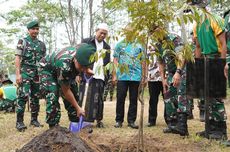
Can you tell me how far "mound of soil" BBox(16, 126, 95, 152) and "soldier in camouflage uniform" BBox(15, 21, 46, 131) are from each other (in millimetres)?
2592

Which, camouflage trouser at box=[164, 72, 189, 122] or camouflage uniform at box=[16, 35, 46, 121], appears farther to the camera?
camouflage uniform at box=[16, 35, 46, 121]

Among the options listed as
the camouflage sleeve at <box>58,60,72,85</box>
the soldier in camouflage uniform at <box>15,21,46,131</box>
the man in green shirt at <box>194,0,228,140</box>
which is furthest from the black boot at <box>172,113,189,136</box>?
the soldier in camouflage uniform at <box>15,21,46,131</box>

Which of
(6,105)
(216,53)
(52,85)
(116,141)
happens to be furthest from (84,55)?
(6,105)

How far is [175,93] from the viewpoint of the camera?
5719 mm

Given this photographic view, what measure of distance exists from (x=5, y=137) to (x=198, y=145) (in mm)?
2936

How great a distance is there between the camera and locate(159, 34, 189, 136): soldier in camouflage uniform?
17.4ft

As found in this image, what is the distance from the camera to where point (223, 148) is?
4.56 metres

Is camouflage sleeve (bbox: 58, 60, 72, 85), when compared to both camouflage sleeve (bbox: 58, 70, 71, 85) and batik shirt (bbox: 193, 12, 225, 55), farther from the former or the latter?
batik shirt (bbox: 193, 12, 225, 55)

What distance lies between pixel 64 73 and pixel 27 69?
2289 mm

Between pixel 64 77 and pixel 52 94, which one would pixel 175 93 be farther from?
pixel 64 77

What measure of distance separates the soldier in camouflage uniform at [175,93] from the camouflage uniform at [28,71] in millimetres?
2183

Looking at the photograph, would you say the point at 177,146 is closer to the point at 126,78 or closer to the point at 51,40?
the point at 126,78

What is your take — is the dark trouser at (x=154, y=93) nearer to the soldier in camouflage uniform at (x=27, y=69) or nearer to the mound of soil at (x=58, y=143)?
the soldier in camouflage uniform at (x=27, y=69)

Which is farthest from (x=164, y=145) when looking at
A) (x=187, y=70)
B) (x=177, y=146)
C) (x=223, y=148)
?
(x=187, y=70)
